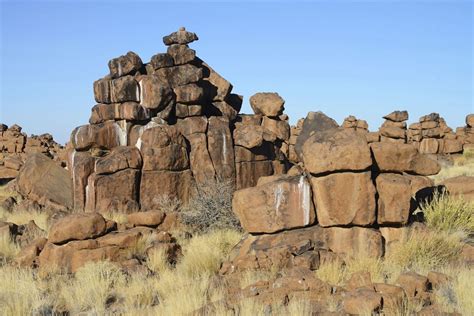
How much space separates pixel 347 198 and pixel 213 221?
5.67 metres

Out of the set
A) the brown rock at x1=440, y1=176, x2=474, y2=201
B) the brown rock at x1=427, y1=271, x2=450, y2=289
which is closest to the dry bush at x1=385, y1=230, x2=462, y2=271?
the brown rock at x1=427, y1=271, x2=450, y2=289

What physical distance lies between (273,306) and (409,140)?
121 feet

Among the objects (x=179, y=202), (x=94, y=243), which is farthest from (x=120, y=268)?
(x=179, y=202)

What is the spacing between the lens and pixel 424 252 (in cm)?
982

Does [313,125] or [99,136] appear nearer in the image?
[99,136]

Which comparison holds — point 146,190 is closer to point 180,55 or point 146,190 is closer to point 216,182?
point 216,182

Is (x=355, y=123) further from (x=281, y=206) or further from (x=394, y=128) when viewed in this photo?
(x=281, y=206)

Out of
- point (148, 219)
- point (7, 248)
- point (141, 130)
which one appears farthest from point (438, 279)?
point (141, 130)

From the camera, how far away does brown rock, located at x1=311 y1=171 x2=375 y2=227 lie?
33.1 ft

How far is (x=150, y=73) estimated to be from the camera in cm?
1966

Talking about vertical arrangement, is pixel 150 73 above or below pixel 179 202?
above

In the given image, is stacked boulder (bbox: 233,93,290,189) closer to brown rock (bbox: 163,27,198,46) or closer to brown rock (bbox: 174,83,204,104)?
brown rock (bbox: 174,83,204,104)

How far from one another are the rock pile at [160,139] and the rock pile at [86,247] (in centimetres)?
530

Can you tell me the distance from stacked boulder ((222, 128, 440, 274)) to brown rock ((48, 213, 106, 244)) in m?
3.04
